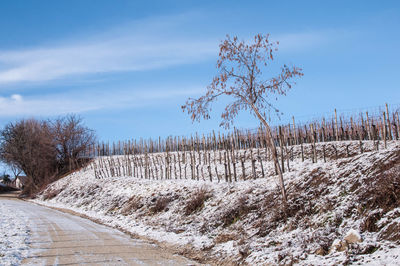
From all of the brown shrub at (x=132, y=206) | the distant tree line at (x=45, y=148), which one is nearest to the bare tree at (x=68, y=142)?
the distant tree line at (x=45, y=148)

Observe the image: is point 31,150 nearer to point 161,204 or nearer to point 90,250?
point 161,204

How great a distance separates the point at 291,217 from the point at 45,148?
4277 centimetres

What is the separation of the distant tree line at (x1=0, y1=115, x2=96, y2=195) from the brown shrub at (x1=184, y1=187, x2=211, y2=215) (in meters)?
32.1

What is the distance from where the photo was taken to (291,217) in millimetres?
9992

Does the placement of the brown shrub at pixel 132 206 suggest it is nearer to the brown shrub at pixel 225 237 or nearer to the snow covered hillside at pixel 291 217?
the snow covered hillside at pixel 291 217

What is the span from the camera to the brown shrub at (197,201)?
14.8 m

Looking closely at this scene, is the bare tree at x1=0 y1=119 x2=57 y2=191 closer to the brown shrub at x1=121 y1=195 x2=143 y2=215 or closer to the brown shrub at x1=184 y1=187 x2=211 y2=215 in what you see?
the brown shrub at x1=121 y1=195 x2=143 y2=215

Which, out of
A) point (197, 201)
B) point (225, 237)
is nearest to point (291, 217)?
point (225, 237)

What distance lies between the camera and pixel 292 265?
7336mm

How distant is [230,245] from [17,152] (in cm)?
4585

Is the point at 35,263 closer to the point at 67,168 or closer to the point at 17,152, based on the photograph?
the point at 67,168

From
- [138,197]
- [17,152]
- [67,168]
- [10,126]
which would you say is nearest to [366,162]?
[138,197]

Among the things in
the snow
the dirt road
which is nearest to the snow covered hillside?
the dirt road

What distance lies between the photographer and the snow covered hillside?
714cm
